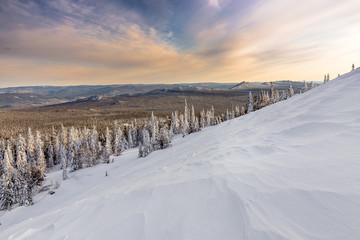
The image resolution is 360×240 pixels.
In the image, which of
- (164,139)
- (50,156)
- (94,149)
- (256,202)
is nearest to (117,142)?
(94,149)

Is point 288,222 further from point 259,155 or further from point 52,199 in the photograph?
point 52,199

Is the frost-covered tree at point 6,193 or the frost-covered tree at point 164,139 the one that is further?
the frost-covered tree at point 164,139

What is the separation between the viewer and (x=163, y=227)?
371cm

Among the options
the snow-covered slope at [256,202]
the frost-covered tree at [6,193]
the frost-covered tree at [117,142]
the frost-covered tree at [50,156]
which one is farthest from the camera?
the frost-covered tree at [50,156]

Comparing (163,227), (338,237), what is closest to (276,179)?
(338,237)

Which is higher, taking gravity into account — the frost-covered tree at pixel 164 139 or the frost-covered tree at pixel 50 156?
the frost-covered tree at pixel 164 139

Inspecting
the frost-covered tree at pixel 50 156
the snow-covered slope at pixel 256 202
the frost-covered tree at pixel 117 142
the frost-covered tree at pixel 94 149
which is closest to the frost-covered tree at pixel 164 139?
the frost-covered tree at pixel 117 142

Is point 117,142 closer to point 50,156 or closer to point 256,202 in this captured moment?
point 50,156

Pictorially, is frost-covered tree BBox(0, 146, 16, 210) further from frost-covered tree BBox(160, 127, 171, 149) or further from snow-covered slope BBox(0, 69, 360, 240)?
snow-covered slope BBox(0, 69, 360, 240)

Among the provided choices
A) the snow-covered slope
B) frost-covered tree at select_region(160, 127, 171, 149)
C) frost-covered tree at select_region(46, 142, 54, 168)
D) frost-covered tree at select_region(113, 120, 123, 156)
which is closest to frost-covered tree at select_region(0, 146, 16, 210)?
frost-covered tree at select_region(113, 120, 123, 156)

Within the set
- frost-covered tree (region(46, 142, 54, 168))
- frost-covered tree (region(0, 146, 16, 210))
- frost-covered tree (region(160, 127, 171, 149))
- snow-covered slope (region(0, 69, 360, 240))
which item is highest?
snow-covered slope (region(0, 69, 360, 240))

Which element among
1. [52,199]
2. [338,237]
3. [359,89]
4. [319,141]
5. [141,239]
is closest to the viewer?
[338,237]

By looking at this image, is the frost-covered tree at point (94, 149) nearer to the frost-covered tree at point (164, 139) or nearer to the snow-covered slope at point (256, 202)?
the frost-covered tree at point (164, 139)

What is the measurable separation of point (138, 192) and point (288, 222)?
15.0 feet
